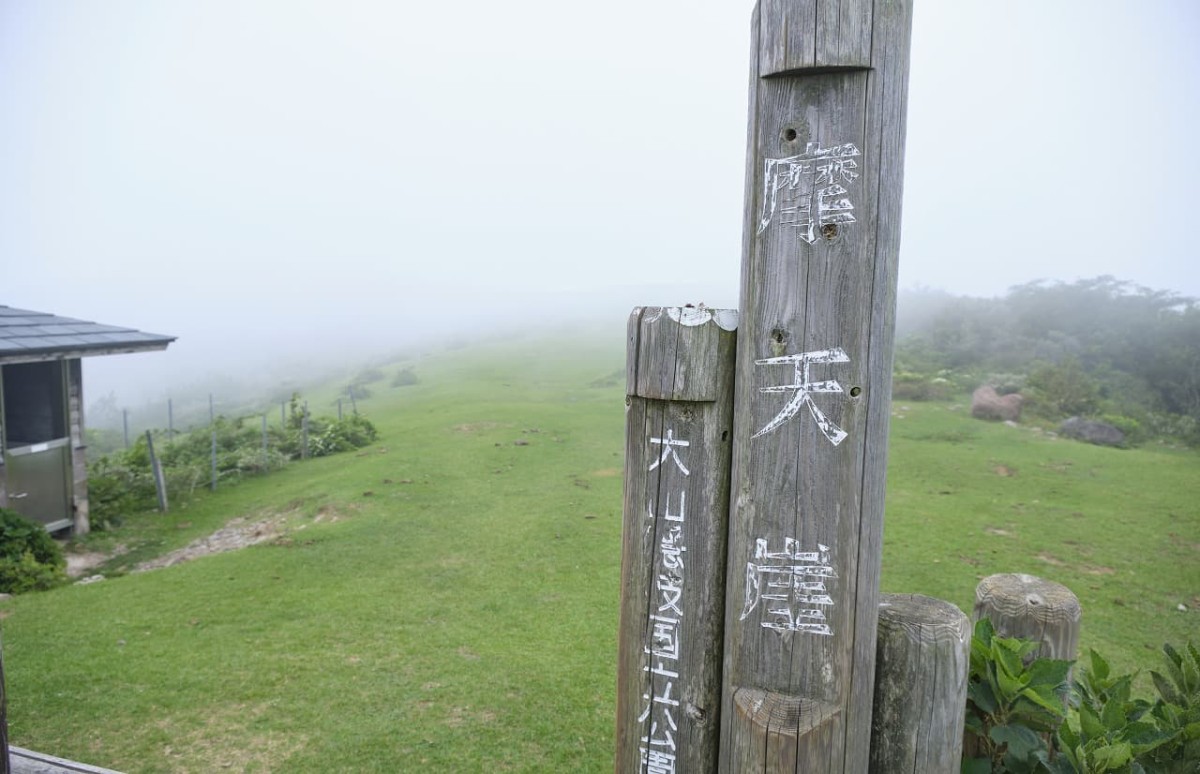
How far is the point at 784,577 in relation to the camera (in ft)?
6.82

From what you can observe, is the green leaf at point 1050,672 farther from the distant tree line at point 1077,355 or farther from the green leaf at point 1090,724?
the distant tree line at point 1077,355

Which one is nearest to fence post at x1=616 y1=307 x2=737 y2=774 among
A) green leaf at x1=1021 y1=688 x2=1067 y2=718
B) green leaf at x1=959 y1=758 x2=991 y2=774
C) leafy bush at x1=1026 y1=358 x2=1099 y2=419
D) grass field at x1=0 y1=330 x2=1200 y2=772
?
green leaf at x1=959 y1=758 x2=991 y2=774

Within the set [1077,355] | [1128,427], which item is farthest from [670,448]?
[1077,355]

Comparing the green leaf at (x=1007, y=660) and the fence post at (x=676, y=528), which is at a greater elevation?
the fence post at (x=676, y=528)

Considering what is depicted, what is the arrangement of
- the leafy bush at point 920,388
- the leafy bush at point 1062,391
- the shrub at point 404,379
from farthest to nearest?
the shrub at point 404,379 < the leafy bush at point 920,388 < the leafy bush at point 1062,391

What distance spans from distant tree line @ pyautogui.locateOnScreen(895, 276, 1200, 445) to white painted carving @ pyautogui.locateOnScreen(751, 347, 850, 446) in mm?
15958

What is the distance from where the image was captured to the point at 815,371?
79.9 inches

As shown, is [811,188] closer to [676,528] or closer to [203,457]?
[676,528]

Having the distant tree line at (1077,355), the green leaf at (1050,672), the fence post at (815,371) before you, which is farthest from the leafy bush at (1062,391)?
the fence post at (815,371)

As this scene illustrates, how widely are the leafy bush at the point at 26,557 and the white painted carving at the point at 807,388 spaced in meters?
9.58

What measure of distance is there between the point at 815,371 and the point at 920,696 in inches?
41.0

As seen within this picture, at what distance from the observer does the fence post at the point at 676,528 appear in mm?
2186

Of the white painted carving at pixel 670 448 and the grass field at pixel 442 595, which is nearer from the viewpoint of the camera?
the white painted carving at pixel 670 448

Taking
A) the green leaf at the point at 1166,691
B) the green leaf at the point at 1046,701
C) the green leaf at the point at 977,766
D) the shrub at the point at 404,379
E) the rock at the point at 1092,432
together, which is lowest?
the shrub at the point at 404,379
